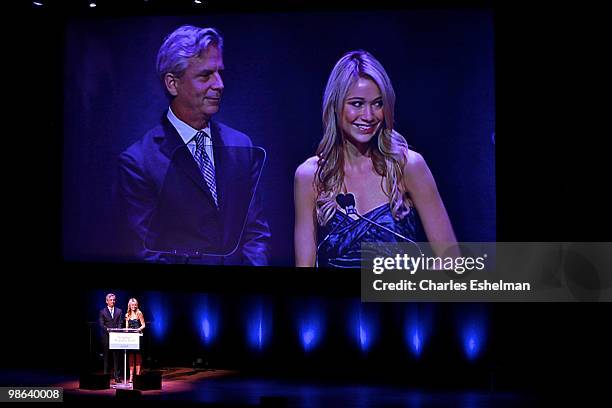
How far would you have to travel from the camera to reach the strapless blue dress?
12.7 meters

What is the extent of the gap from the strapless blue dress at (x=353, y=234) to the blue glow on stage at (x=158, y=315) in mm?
2527

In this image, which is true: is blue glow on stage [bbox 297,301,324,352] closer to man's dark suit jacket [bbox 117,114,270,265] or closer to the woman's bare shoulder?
man's dark suit jacket [bbox 117,114,270,265]

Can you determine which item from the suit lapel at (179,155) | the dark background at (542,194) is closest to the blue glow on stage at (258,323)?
the dark background at (542,194)

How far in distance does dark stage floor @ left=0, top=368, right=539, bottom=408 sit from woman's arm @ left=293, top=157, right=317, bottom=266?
1.62 m

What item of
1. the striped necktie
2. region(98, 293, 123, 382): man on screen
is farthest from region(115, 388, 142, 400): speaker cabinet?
the striped necktie

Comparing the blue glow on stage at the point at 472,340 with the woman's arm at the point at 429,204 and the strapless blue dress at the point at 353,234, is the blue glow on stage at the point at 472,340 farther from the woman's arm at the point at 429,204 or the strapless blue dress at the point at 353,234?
the strapless blue dress at the point at 353,234

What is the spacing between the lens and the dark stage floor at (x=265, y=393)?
1140 cm

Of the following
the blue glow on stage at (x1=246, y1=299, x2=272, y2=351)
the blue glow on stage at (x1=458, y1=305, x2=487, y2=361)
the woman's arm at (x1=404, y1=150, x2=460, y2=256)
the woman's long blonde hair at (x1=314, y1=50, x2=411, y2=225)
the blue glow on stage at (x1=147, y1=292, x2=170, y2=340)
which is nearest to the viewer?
the woman's arm at (x1=404, y1=150, x2=460, y2=256)

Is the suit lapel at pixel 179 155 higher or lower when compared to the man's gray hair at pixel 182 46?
lower

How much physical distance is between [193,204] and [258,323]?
6.12 ft

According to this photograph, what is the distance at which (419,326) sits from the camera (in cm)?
1331

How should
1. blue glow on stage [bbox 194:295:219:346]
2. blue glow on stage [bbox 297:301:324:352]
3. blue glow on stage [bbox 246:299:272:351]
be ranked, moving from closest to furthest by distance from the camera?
blue glow on stage [bbox 297:301:324:352] → blue glow on stage [bbox 246:299:272:351] → blue glow on stage [bbox 194:295:219:346]

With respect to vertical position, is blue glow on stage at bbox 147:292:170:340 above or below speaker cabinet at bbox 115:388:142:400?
above

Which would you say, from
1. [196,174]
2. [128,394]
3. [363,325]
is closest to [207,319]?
[196,174]
